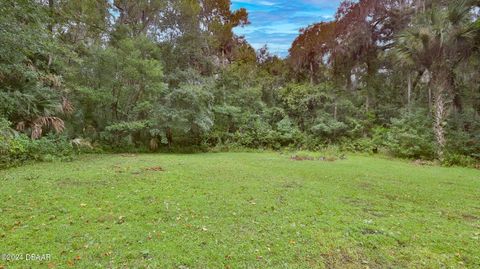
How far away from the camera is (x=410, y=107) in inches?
539

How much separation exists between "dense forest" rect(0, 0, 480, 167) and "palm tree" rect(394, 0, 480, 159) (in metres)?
0.04

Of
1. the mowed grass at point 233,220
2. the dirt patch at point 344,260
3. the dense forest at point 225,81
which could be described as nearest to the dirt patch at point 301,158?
the dense forest at point 225,81

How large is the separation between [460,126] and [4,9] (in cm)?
1509

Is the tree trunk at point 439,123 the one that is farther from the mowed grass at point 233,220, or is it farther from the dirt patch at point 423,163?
the mowed grass at point 233,220

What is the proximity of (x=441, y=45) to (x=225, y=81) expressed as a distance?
9.25 m

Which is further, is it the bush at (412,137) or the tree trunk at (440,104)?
the bush at (412,137)

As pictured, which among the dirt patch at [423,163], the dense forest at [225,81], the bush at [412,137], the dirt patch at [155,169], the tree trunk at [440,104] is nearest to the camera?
the dirt patch at [155,169]

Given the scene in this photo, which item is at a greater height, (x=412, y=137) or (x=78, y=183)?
(x=412, y=137)

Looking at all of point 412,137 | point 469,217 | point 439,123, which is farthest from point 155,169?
point 439,123

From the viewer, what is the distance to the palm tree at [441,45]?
32.2 ft

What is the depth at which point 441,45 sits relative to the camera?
1007 centimetres

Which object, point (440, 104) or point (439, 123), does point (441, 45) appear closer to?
point (440, 104)

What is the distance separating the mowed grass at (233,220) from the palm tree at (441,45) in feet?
15.3

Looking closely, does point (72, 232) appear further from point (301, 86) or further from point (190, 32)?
point (301, 86)
